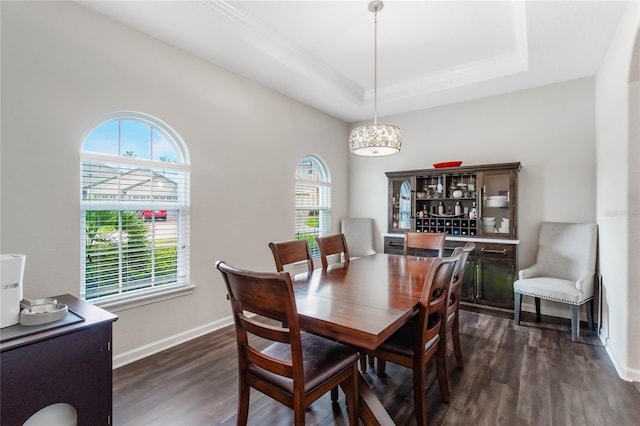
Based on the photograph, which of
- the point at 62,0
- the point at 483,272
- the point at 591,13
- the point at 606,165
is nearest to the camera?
the point at 62,0

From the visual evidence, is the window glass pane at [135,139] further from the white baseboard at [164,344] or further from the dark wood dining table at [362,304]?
the dark wood dining table at [362,304]

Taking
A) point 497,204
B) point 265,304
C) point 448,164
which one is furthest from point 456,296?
point 448,164

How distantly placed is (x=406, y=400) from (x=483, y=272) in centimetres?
232

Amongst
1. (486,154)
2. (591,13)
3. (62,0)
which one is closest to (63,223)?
(62,0)

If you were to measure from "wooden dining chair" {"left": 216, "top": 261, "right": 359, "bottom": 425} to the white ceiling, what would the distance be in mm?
2180

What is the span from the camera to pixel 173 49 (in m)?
2.85

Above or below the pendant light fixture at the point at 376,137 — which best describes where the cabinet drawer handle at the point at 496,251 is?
below

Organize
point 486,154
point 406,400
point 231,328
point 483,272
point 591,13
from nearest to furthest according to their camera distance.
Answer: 1. point 406,400
2. point 591,13
3. point 231,328
4. point 483,272
5. point 486,154

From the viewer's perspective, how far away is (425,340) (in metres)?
1.71

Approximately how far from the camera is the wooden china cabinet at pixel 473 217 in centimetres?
371

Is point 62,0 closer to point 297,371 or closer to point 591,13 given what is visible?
point 297,371

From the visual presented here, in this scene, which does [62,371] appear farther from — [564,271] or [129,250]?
[564,271]

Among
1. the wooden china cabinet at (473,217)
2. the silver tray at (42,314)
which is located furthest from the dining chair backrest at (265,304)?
the wooden china cabinet at (473,217)

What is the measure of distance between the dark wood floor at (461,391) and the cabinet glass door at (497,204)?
1.39 meters
